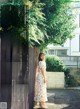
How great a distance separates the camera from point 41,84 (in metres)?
4.41

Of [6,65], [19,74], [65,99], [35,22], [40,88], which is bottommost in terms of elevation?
[65,99]

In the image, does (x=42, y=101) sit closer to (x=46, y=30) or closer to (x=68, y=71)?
(x=68, y=71)

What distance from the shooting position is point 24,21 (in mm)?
4434

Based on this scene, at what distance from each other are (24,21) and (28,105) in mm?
950

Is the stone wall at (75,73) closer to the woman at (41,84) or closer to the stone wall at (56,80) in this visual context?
the stone wall at (56,80)

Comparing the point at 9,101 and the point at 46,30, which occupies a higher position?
the point at 46,30

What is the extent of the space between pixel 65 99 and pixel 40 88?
0.31 metres

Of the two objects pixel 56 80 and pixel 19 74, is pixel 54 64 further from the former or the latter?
pixel 19 74

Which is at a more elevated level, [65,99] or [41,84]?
[41,84]

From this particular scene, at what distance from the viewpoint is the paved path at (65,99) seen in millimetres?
4414

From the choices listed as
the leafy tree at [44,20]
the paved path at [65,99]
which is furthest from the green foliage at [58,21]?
the paved path at [65,99]

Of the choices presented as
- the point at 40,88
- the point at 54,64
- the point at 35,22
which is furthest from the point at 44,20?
the point at 40,88

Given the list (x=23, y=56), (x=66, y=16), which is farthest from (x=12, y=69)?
(x=66, y=16)

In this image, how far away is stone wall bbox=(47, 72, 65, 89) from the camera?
435 cm
